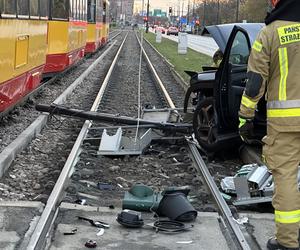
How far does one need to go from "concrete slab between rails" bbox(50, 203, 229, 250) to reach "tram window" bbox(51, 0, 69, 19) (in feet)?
35.5

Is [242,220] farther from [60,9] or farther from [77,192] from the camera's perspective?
[60,9]

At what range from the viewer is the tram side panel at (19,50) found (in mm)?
8378

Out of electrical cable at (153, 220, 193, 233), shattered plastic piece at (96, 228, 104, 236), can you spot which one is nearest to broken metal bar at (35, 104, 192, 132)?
electrical cable at (153, 220, 193, 233)

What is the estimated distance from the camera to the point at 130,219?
538cm

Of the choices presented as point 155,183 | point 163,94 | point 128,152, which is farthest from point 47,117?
point 163,94

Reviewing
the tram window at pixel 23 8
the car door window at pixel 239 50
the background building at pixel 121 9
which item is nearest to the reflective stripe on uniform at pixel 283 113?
the car door window at pixel 239 50

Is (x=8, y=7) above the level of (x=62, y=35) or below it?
above

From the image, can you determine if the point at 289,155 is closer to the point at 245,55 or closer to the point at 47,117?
the point at 245,55

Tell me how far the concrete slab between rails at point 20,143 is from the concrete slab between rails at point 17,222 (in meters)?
1.36

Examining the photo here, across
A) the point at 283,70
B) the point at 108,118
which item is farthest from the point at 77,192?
the point at 108,118

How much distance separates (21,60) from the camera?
32.2ft

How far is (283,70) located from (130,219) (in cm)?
193

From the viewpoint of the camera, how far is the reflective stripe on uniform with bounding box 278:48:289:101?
4605 mm

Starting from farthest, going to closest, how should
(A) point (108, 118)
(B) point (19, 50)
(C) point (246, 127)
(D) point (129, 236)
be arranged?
(A) point (108, 118), (B) point (19, 50), (D) point (129, 236), (C) point (246, 127)
